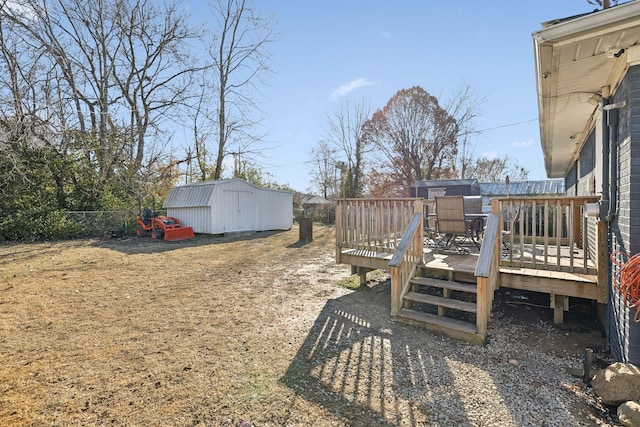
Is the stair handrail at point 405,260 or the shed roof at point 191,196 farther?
the shed roof at point 191,196

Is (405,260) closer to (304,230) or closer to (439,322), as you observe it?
(439,322)

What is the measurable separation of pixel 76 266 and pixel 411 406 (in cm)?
751

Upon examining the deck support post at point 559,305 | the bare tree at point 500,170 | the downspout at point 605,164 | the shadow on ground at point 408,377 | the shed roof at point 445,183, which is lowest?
the shadow on ground at point 408,377

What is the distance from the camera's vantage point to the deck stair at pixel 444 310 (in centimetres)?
342

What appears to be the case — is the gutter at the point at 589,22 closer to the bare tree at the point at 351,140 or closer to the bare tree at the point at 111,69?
the bare tree at the point at 111,69

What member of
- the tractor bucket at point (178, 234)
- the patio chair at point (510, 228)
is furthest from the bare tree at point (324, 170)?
the patio chair at point (510, 228)

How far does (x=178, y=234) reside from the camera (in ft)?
38.5

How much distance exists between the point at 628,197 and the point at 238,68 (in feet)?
61.7

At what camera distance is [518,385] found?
100 inches

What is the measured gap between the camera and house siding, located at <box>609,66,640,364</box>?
2439mm

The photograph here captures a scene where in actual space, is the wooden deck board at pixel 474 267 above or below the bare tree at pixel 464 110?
below

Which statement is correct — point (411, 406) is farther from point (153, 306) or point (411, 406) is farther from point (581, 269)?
point (153, 306)

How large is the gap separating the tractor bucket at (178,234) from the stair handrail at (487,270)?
10.6m

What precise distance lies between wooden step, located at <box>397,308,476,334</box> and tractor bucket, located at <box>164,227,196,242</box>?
9.89 metres
